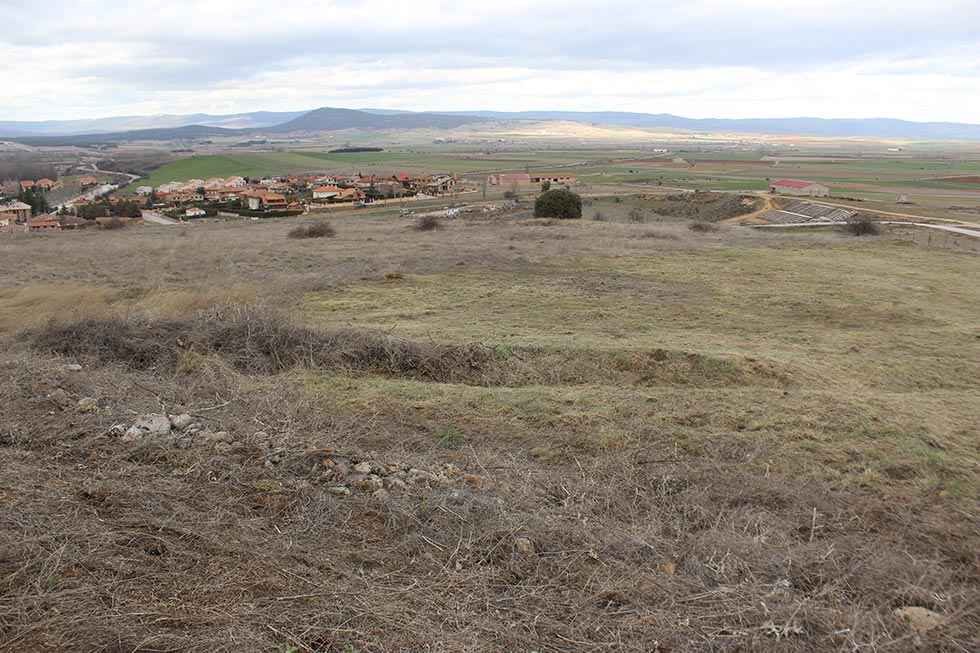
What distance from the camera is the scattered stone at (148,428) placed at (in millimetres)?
6867

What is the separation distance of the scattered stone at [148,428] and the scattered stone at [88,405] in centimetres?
73

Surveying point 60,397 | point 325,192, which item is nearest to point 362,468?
point 60,397

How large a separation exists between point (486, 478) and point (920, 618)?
3.73 m

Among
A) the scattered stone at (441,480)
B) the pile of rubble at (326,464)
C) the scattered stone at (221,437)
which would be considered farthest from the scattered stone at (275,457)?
the scattered stone at (441,480)

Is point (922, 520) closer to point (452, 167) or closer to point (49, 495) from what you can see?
point (49, 495)

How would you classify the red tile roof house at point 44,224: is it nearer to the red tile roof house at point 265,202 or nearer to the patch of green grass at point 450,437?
the red tile roof house at point 265,202

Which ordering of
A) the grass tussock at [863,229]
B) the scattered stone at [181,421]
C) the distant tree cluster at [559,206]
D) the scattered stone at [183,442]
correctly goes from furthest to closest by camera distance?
1. the distant tree cluster at [559,206]
2. the grass tussock at [863,229]
3. the scattered stone at [181,421]
4. the scattered stone at [183,442]

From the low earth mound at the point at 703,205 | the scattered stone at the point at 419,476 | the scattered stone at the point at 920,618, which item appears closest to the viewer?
the scattered stone at the point at 920,618

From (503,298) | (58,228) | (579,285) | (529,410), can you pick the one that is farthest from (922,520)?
(58,228)

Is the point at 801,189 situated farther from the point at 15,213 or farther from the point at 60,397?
the point at 15,213

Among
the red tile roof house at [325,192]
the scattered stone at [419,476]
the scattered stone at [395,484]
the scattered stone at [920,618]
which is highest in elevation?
the red tile roof house at [325,192]

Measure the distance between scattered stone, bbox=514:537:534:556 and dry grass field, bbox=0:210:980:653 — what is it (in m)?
0.02

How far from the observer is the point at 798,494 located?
23.0 feet

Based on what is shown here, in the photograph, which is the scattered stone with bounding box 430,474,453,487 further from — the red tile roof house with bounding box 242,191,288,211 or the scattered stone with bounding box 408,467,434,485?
the red tile roof house with bounding box 242,191,288,211
